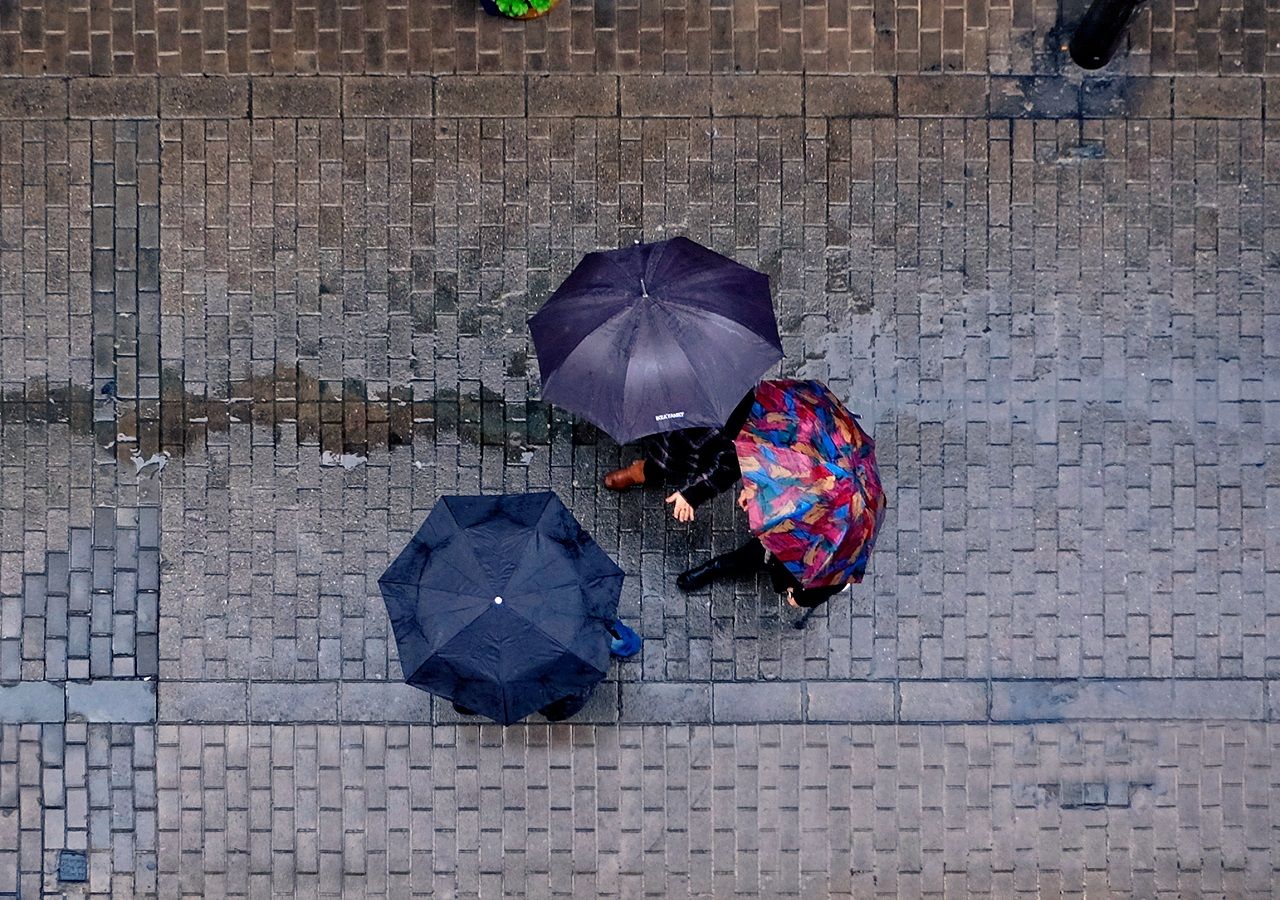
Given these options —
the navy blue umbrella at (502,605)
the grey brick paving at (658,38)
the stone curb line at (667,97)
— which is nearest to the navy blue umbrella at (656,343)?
the navy blue umbrella at (502,605)

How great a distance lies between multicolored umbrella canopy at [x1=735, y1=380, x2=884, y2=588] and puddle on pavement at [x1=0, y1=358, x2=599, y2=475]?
61.6 inches

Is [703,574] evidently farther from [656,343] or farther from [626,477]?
[656,343]

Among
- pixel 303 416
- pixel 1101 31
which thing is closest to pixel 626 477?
pixel 303 416

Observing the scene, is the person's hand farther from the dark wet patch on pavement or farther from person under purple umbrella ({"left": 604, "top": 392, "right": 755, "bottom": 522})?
the dark wet patch on pavement

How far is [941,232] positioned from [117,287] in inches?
190

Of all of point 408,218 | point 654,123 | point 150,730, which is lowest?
point 150,730

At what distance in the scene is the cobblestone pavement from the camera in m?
6.39

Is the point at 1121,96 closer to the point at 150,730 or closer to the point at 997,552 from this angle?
the point at 997,552

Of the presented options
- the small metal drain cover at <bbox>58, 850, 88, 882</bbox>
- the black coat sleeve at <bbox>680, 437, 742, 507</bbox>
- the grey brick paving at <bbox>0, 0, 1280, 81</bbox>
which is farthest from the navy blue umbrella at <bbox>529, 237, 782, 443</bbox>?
the small metal drain cover at <bbox>58, 850, 88, 882</bbox>

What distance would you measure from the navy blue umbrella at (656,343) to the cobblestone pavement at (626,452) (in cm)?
117

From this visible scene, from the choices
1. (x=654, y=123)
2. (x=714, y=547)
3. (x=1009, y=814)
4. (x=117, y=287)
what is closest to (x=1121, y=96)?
(x=654, y=123)

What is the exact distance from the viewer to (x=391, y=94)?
6.63 m

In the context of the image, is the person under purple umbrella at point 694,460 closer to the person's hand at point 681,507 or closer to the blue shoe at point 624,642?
the person's hand at point 681,507

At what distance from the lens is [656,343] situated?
5.21 meters
